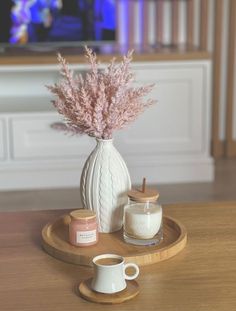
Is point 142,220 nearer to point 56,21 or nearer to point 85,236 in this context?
point 85,236

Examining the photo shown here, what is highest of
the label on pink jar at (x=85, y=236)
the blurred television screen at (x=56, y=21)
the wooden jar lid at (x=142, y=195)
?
the blurred television screen at (x=56, y=21)

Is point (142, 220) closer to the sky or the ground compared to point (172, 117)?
closer to the sky

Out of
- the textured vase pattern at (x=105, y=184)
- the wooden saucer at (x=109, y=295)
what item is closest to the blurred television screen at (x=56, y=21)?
the textured vase pattern at (x=105, y=184)

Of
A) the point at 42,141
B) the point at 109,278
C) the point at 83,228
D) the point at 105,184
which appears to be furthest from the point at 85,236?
the point at 42,141

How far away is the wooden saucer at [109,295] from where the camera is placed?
52.9 inches

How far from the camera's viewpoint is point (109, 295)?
1362 mm

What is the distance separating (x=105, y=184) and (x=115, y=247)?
0.51ft

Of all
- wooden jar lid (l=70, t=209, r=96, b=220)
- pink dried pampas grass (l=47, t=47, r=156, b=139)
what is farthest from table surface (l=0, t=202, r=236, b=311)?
pink dried pampas grass (l=47, t=47, r=156, b=139)

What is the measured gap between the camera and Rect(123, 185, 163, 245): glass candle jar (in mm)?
1579

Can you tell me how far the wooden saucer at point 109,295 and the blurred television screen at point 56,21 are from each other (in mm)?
2696

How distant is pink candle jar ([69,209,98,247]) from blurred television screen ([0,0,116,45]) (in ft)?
8.05

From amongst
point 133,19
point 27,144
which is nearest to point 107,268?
point 27,144

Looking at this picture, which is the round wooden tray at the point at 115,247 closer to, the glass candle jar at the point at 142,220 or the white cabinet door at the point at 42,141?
the glass candle jar at the point at 142,220

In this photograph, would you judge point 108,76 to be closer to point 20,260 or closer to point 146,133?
point 20,260
